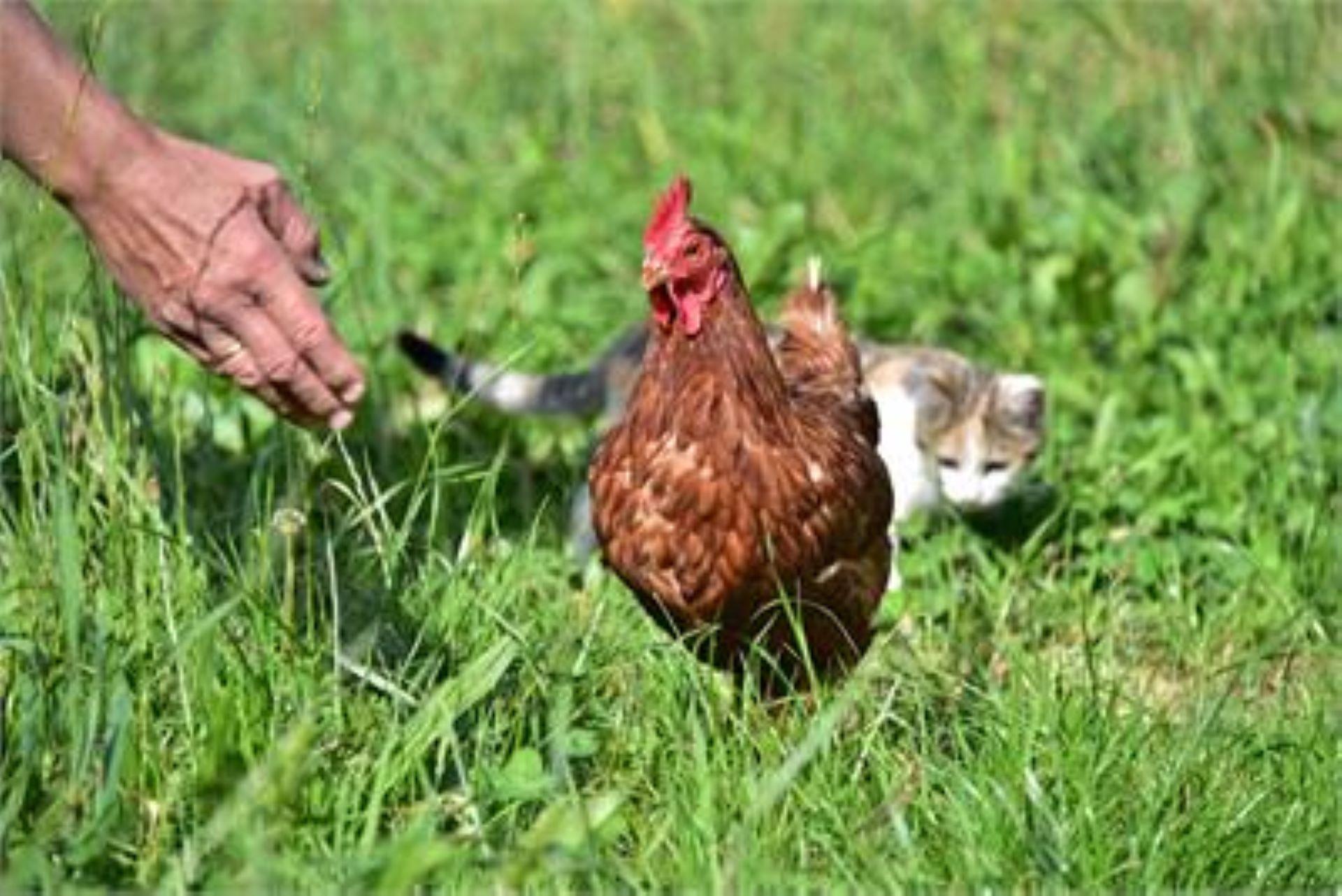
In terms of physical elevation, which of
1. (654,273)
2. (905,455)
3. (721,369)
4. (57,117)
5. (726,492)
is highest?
(57,117)

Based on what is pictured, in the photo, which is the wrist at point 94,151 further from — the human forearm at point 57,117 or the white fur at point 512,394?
the white fur at point 512,394

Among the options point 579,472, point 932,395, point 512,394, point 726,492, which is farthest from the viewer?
point 932,395

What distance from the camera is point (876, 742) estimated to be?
4113 mm

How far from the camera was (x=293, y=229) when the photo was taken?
397 centimetres

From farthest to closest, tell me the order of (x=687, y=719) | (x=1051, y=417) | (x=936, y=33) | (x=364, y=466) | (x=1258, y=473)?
(x=936, y=33) → (x=1051, y=417) → (x=1258, y=473) → (x=364, y=466) → (x=687, y=719)

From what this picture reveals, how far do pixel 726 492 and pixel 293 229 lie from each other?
81cm

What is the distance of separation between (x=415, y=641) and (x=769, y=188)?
3623mm

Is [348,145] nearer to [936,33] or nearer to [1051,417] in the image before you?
[936,33]

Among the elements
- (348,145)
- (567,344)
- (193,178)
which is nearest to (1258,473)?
(567,344)

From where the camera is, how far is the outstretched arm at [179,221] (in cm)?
386

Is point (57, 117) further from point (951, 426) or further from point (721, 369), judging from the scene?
point (951, 426)

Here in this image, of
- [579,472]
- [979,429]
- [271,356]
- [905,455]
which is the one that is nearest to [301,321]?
[271,356]

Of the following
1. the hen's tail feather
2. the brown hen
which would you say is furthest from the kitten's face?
the brown hen

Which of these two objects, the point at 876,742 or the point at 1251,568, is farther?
the point at 1251,568
